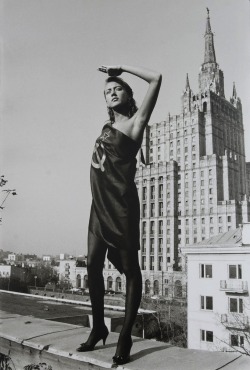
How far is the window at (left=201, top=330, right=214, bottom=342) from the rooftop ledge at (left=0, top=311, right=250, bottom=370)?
972 cm

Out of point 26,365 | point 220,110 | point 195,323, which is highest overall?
point 220,110

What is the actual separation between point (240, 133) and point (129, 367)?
47749 millimetres

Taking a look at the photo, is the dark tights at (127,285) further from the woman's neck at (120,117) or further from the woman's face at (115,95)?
the woman's face at (115,95)

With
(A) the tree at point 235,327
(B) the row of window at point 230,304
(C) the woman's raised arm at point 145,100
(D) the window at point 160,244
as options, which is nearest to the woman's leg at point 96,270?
(C) the woman's raised arm at point 145,100

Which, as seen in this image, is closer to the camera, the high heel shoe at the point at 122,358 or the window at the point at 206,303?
the high heel shoe at the point at 122,358

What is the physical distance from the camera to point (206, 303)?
12.4 meters

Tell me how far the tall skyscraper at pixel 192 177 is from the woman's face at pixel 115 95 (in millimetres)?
37478

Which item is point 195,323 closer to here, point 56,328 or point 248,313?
point 248,313

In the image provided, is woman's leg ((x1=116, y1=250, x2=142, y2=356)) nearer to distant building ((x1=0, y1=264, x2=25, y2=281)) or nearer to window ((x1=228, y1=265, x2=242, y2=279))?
window ((x1=228, y1=265, x2=242, y2=279))

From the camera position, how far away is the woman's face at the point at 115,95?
11.0 ft

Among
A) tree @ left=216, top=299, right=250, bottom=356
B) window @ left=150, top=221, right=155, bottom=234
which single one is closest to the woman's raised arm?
tree @ left=216, top=299, right=250, bottom=356

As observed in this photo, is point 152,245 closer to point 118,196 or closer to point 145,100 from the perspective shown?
point 118,196

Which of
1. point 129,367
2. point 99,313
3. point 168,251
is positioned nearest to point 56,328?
point 99,313

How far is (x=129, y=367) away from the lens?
238cm
